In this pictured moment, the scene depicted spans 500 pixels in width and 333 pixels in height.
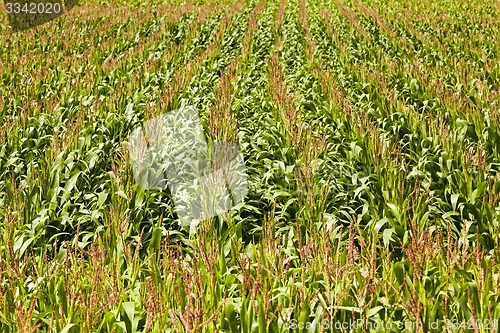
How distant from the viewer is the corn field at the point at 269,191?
2.50 meters

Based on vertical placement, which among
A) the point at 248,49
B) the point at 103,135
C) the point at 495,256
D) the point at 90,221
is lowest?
the point at 495,256

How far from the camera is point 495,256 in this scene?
10.0 ft

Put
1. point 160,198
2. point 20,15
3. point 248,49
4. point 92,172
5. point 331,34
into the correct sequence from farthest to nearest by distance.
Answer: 1. point 20,15
2. point 331,34
3. point 248,49
4. point 92,172
5. point 160,198

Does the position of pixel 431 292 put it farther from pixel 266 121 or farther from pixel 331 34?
pixel 331 34

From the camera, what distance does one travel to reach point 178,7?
1914cm

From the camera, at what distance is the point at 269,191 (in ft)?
14.4

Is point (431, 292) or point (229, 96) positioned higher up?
point (229, 96)

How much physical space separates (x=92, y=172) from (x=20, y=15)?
575 inches

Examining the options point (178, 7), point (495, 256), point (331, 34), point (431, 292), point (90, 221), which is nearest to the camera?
point (431, 292)

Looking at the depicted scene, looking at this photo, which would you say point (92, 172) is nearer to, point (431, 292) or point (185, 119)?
point (185, 119)

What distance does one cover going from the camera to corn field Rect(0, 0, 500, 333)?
98.4 inches

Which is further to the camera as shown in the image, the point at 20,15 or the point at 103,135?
the point at 20,15

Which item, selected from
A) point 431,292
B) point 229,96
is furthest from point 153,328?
point 229,96

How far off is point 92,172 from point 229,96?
2.39 meters
